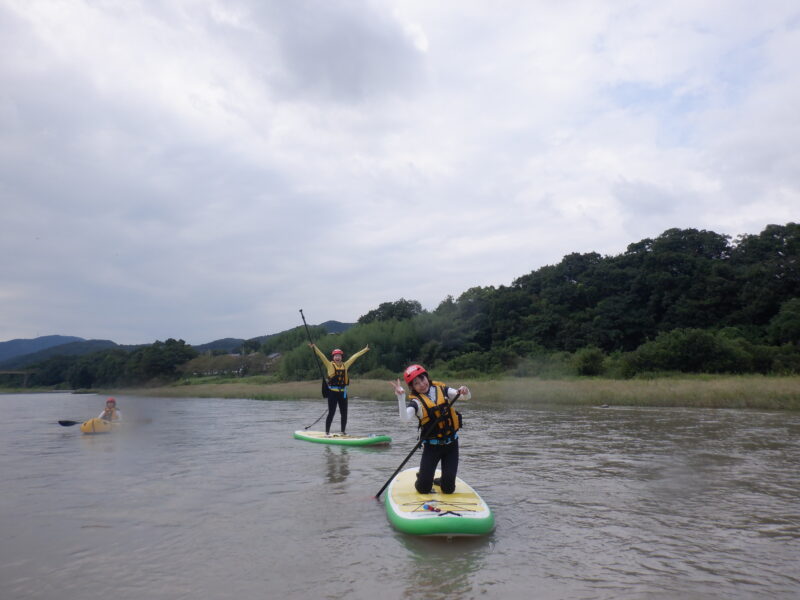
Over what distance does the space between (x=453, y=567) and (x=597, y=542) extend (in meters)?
1.68

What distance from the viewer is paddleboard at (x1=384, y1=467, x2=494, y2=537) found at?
560 cm

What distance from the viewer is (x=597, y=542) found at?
5582 millimetres

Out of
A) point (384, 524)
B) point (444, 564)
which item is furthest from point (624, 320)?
point (444, 564)

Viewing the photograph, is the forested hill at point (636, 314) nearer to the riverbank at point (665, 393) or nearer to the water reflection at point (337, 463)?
the riverbank at point (665, 393)

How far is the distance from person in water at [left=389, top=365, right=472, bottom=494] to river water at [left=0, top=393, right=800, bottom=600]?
735 millimetres

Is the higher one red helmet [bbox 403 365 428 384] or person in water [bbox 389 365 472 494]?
red helmet [bbox 403 365 428 384]

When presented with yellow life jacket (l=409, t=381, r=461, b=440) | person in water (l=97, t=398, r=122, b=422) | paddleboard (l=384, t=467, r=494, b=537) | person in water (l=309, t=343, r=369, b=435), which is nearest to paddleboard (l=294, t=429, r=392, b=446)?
person in water (l=309, t=343, r=369, b=435)

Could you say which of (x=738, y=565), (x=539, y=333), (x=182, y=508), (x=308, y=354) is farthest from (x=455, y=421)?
(x=308, y=354)

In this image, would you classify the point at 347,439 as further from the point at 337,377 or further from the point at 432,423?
the point at 432,423

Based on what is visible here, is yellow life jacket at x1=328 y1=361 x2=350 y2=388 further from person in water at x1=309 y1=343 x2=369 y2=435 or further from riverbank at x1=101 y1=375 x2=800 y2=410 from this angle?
riverbank at x1=101 y1=375 x2=800 y2=410

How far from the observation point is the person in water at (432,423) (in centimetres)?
648

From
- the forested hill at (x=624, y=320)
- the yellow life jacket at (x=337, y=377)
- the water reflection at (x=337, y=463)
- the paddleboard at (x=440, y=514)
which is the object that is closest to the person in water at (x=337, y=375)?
the yellow life jacket at (x=337, y=377)

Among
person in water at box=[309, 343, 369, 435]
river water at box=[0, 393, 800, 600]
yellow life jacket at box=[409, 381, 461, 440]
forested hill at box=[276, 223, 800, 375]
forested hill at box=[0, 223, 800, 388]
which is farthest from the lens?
forested hill at box=[276, 223, 800, 375]

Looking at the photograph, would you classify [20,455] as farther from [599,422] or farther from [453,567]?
[599,422]
